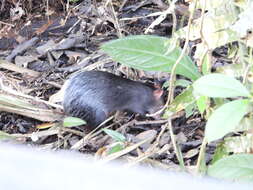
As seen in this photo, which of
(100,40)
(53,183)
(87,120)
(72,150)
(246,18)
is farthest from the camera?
(100,40)

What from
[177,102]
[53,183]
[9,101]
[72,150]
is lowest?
[72,150]

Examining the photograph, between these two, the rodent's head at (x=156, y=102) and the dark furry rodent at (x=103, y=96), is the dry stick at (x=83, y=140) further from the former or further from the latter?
the rodent's head at (x=156, y=102)

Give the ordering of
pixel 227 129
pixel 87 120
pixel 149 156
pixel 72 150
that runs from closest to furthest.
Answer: pixel 227 129 → pixel 149 156 → pixel 72 150 → pixel 87 120

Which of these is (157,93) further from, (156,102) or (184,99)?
(184,99)

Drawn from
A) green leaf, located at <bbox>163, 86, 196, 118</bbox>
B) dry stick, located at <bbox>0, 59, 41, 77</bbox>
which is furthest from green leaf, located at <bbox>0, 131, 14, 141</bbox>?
green leaf, located at <bbox>163, 86, 196, 118</bbox>

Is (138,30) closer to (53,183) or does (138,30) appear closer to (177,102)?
(177,102)

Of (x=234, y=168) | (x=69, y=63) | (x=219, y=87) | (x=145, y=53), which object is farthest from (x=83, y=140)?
(x=219, y=87)

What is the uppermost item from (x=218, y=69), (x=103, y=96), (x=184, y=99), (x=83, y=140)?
(x=218, y=69)

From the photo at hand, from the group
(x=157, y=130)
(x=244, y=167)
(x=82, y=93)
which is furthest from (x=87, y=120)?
(x=244, y=167)
